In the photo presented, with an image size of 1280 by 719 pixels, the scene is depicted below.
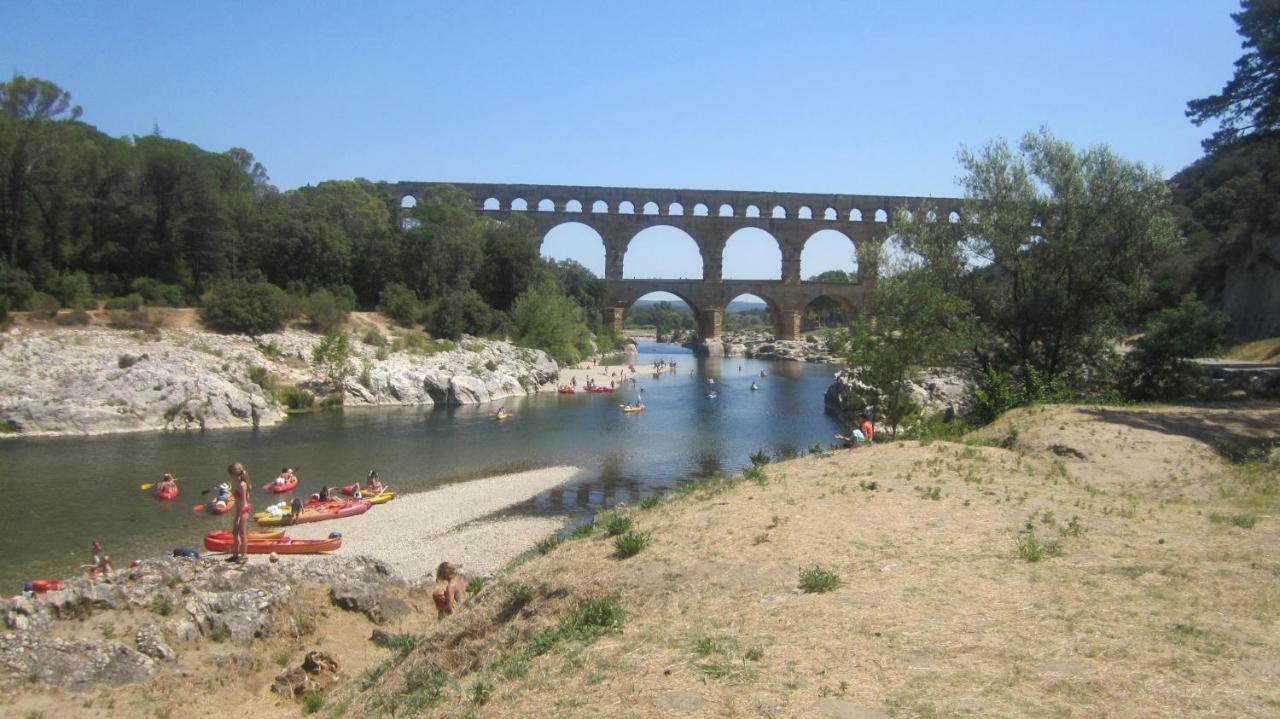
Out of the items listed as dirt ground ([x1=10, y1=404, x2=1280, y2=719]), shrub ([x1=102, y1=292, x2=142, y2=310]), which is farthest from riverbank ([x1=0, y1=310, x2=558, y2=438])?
dirt ground ([x1=10, y1=404, x2=1280, y2=719])

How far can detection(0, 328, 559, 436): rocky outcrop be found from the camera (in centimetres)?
2661

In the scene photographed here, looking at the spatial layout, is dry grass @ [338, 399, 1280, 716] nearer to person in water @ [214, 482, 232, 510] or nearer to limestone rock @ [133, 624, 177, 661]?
limestone rock @ [133, 624, 177, 661]

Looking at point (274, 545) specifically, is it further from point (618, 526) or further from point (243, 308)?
point (243, 308)

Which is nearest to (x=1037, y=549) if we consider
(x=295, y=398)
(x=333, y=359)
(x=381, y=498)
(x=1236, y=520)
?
(x=1236, y=520)

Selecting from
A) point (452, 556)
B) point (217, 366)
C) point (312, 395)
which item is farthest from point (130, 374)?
point (452, 556)

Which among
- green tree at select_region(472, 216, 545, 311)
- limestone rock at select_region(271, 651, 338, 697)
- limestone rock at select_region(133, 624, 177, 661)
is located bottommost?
limestone rock at select_region(271, 651, 338, 697)

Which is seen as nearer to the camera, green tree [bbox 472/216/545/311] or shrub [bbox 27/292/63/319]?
shrub [bbox 27/292/63/319]

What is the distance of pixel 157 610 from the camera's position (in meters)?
10.1

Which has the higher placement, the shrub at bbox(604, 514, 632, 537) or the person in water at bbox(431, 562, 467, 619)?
the shrub at bbox(604, 514, 632, 537)

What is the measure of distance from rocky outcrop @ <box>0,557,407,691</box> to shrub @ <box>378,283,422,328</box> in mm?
33984

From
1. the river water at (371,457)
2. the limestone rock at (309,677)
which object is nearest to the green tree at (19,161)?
the river water at (371,457)

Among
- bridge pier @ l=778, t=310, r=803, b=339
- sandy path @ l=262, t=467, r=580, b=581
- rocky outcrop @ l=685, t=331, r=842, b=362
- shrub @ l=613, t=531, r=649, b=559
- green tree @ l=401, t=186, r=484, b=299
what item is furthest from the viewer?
bridge pier @ l=778, t=310, r=803, b=339

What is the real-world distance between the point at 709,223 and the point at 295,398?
46.8 m

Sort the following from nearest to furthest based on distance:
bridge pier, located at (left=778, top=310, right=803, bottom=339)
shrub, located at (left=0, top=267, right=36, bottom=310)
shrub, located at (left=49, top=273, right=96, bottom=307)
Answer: shrub, located at (left=0, top=267, right=36, bottom=310), shrub, located at (left=49, top=273, right=96, bottom=307), bridge pier, located at (left=778, top=310, right=803, bottom=339)
